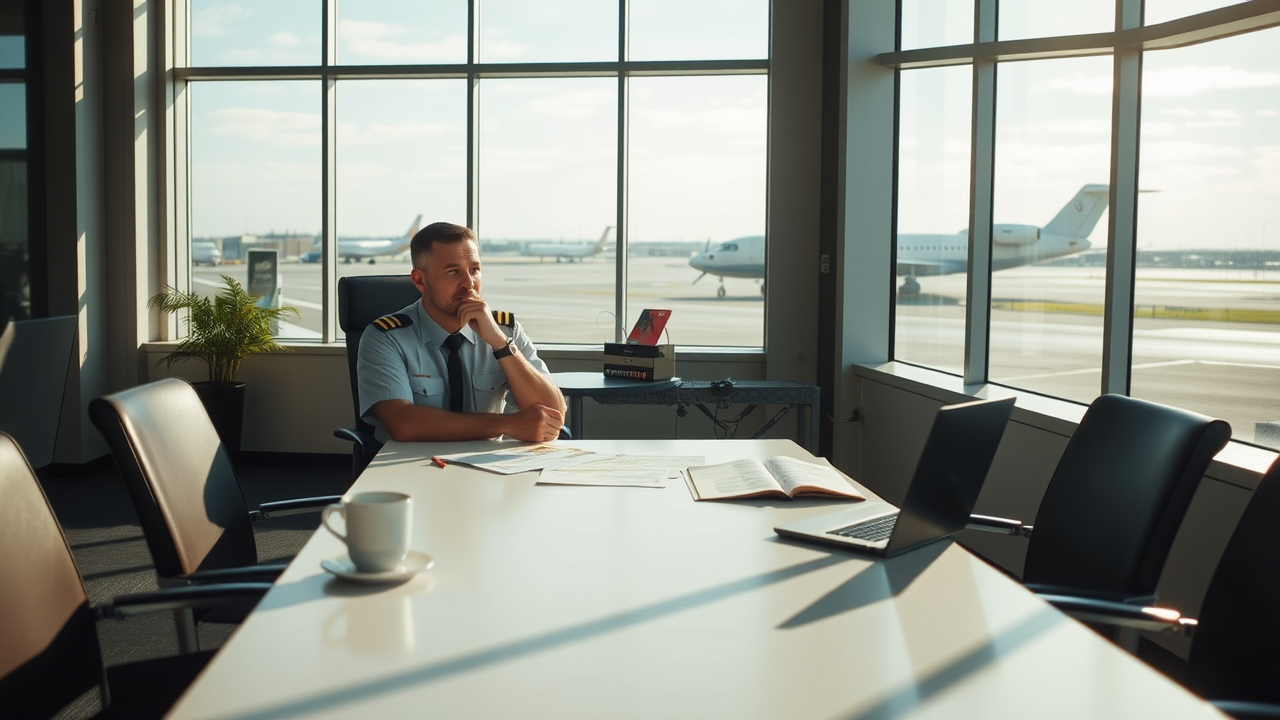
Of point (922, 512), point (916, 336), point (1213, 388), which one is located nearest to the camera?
point (922, 512)

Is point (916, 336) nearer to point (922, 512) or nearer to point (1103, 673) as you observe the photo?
point (922, 512)

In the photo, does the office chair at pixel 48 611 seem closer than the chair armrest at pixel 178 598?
Yes

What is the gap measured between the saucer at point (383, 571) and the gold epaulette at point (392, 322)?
137cm

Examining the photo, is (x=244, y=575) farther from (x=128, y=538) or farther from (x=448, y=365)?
(x=128, y=538)

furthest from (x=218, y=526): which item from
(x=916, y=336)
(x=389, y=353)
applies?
(x=916, y=336)

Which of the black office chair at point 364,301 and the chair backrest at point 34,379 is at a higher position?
the black office chair at point 364,301

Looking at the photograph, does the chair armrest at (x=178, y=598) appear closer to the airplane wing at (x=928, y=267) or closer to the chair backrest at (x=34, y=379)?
the chair backrest at (x=34, y=379)

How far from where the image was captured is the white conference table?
3.43ft

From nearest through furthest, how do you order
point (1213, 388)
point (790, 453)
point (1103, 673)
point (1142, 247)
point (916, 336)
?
point (1103, 673) → point (790, 453) → point (1213, 388) → point (1142, 247) → point (916, 336)

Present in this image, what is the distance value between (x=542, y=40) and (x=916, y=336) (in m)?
2.79

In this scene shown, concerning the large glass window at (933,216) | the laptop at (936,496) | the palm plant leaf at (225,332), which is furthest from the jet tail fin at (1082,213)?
the palm plant leaf at (225,332)

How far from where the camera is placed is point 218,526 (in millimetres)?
2006

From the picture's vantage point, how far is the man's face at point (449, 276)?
283 centimetres

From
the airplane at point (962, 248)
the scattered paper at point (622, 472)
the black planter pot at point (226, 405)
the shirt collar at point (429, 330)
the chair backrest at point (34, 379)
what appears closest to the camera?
the scattered paper at point (622, 472)
